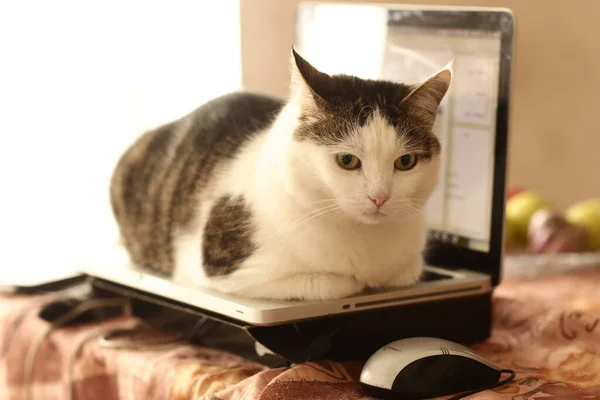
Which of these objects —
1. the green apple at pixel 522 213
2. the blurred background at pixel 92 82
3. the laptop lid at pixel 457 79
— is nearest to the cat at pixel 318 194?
the laptop lid at pixel 457 79

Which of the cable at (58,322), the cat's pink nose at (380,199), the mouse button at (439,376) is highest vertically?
the cat's pink nose at (380,199)

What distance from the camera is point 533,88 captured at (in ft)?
6.07

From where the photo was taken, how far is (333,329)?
80cm

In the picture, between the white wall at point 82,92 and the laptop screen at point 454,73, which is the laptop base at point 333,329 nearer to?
the laptop screen at point 454,73

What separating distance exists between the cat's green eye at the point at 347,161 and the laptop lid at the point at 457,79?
0.17 m

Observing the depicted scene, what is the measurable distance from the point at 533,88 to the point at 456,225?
98cm

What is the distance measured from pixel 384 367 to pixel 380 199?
17 centimetres

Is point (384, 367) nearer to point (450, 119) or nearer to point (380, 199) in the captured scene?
point (380, 199)

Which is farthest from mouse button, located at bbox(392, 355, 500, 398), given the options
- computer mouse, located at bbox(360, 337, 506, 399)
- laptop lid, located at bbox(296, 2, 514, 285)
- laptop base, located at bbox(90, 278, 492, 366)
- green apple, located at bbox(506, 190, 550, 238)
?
green apple, located at bbox(506, 190, 550, 238)

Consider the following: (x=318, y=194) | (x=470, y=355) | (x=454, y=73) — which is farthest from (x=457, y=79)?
→ (x=470, y=355)

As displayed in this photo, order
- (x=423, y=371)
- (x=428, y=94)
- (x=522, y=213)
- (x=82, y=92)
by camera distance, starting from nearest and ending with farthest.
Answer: (x=423, y=371), (x=428, y=94), (x=82, y=92), (x=522, y=213)

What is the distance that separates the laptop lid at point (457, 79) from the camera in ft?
3.05

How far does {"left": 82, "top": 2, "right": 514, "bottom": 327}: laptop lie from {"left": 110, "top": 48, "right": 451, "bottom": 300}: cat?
0.05 m

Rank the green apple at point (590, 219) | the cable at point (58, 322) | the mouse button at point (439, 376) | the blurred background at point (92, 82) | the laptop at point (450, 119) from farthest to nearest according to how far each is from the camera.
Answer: the green apple at point (590, 219) < the blurred background at point (92, 82) < the cable at point (58, 322) < the laptop at point (450, 119) < the mouse button at point (439, 376)
